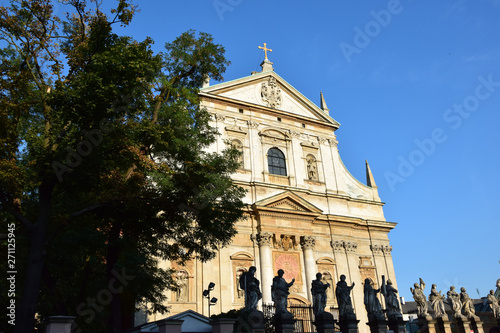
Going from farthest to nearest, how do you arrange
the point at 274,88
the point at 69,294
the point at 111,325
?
the point at 274,88 → the point at 69,294 → the point at 111,325

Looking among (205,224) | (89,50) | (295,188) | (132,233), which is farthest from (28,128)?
(295,188)

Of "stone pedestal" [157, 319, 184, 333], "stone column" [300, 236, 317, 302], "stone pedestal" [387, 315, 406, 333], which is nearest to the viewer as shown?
"stone pedestal" [157, 319, 184, 333]

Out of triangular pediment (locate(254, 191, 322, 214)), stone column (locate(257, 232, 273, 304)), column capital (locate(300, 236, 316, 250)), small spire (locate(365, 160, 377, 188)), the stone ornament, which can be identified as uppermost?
small spire (locate(365, 160, 377, 188))

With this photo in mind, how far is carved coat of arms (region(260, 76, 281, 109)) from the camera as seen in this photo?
28516 mm

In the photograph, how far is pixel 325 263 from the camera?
83.0ft

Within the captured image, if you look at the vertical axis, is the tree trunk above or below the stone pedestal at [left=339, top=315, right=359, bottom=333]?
above

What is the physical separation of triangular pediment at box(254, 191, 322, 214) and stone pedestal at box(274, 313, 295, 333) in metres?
10.9

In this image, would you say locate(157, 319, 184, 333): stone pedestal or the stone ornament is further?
the stone ornament

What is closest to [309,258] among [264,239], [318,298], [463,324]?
[264,239]

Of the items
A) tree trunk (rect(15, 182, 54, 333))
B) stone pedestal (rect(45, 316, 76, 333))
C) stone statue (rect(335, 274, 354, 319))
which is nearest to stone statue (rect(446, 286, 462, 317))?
stone statue (rect(335, 274, 354, 319))

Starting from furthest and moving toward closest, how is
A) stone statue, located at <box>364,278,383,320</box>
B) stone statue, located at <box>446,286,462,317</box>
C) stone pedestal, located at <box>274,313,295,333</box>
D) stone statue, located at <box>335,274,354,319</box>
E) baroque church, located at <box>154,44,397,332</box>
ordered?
baroque church, located at <box>154,44,397,332</box> → stone statue, located at <box>446,286,462,317</box> → stone statue, located at <box>364,278,383,320</box> → stone statue, located at <box>335,274,354,319</box> → stone pedestal, located at <box>274,313,295,333</box>

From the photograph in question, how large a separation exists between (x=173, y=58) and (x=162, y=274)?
8.42 metres

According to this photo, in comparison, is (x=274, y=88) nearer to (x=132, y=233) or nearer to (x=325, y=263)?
(x=325, y=263)

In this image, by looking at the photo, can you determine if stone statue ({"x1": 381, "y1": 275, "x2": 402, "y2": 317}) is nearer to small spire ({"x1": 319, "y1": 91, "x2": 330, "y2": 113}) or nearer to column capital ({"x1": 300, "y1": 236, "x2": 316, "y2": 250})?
column capital ({"x1": 300, "y1": 236, "x2": 316, "y2": 250})
